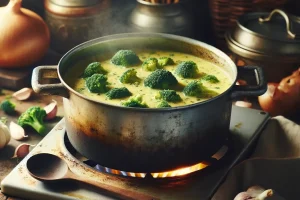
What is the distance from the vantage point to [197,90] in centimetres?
151

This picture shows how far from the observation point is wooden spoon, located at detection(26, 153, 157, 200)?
1377 millimetres

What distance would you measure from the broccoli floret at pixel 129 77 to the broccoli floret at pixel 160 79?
57mm

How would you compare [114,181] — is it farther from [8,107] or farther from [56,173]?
[8,107]

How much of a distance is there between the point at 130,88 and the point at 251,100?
680mm

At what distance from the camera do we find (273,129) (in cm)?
175

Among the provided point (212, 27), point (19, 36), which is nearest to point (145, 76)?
point (19, 36)

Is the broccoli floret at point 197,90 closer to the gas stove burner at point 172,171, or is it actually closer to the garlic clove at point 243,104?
the gas stove burner at point 172,171

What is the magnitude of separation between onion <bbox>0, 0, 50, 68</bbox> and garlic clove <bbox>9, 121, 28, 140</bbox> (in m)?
0.41

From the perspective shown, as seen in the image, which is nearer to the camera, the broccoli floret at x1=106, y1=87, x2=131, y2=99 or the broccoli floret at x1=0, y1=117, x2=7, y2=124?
the broccoli floret at x1=106, y1=87, x2=131, y2=99

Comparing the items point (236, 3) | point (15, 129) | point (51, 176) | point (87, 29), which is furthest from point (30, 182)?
point (236, 3)

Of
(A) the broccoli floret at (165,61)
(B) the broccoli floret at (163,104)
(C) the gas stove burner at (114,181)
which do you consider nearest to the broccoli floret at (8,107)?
(C) the gas stove burner at (114,181)

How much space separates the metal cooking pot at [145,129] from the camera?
4.32ft

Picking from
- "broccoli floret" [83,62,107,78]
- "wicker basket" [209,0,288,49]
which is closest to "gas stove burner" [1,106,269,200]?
"broccoli floret" [83,62,107,78]

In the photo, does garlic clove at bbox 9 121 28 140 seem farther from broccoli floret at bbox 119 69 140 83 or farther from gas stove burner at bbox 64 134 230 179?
broccoli floret at bbox 119 69 140 83
